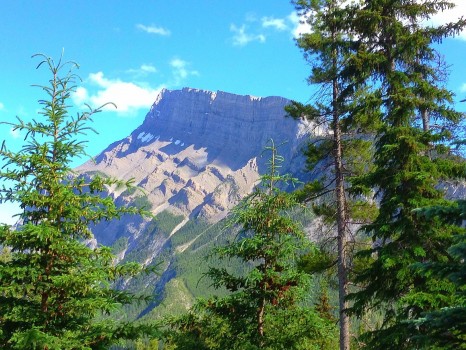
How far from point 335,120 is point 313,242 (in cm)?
865

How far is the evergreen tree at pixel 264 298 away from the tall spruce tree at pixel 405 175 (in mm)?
2384

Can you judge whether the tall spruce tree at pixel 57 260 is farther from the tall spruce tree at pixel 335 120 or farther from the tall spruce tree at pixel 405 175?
the tall spruce tree at pixel 335 120

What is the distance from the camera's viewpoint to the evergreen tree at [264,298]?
1055cm

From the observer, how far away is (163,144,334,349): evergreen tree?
10.5 m

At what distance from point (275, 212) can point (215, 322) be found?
11.1ft

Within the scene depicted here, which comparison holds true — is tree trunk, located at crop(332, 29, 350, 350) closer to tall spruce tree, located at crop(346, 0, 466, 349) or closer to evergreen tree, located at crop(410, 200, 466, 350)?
tall spruce tree, located at crop(346, 0, 466, 349)

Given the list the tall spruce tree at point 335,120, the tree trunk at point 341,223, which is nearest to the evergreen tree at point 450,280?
the tree trunk at point 341,223

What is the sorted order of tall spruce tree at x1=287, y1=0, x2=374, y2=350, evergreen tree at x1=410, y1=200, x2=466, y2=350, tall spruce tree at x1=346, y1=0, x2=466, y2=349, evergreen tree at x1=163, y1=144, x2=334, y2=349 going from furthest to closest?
tall spruce tree at x1=287, y1=0, x2=374, y2=350 → tall spruce tree at x1=346, y1=0, x2=466, y2=349 → evergreen tree at x1=163, y1=144, x2=334, y2=349 → evergreen tree at x1=410, y1=200, x2=466, y2=350

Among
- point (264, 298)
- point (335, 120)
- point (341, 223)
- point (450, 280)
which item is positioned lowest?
point (264, 298)

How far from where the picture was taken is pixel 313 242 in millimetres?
11492

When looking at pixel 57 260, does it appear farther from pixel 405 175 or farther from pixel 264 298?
pixel 405 175

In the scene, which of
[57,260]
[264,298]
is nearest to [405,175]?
[264,298]

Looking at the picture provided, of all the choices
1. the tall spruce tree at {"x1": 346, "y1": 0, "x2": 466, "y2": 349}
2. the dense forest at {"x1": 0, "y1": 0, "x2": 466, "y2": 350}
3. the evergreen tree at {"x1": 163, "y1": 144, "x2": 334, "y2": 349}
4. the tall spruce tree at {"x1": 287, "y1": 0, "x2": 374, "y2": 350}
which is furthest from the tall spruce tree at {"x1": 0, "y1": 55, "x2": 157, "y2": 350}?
the tall spruce tree at {"x1": 287, "y1": 0, "x2": 374, "y2": 350}

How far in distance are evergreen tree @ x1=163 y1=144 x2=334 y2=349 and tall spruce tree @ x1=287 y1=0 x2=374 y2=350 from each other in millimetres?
6050
